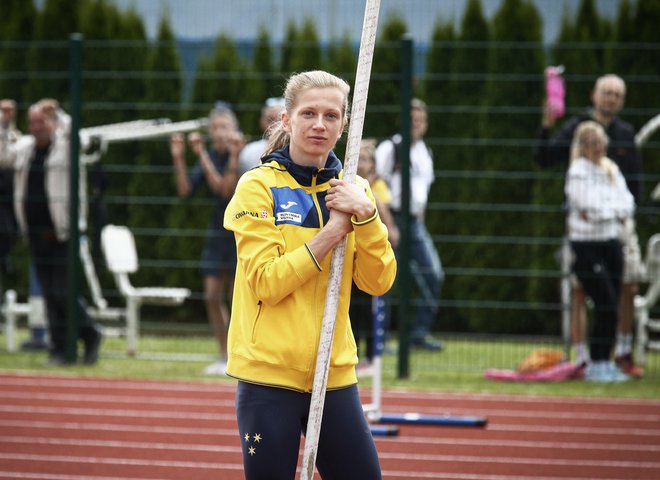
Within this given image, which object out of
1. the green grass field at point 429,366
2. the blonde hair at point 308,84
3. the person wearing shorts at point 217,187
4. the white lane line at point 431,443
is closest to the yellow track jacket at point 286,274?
the blonde hair at point 308,84

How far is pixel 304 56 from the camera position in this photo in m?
11.9

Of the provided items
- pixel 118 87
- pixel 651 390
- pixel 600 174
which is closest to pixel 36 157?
pixel 118 87

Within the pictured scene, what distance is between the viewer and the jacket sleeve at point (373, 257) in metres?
3.26

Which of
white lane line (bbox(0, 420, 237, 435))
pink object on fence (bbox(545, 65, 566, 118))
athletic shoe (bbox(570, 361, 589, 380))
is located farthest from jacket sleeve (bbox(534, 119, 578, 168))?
white lane line (bbox(0, 420, 237, 435))

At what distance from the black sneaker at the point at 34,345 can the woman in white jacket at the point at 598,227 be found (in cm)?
476

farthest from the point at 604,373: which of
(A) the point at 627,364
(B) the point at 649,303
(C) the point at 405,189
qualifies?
(C) the point at 405,189

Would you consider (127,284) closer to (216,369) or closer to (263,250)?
(216,369)

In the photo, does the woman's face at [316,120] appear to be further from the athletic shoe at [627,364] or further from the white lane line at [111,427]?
the athletic shoe at [627,364]

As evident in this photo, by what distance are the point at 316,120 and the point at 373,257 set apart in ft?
1.39

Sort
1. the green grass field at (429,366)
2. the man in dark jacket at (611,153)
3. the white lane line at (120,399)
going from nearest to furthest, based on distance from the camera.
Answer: the white lane line at (120,399), the green grass field at (429,366), the man in dark jacket at (611,153)

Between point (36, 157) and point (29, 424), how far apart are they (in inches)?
121

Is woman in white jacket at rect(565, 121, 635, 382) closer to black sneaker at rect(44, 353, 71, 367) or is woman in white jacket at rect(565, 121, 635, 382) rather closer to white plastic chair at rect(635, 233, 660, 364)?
white plastic chair at rect(635, 233, 660, 364)

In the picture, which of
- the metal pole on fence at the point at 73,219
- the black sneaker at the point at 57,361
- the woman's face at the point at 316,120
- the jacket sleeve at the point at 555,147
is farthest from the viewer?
the black sneaker at the point at 57,361

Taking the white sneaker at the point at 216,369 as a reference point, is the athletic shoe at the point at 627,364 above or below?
above
